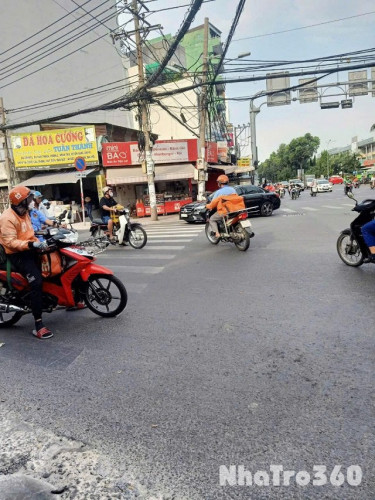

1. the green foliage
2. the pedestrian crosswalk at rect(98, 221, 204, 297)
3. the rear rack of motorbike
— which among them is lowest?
the pedestrian crosswalk at rect(98, 221, 204, 297)

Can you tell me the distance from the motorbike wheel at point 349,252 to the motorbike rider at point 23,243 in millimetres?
4820

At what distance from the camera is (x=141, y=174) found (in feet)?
67.2

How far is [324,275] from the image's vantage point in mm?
5766

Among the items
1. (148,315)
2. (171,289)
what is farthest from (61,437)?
(171,289)

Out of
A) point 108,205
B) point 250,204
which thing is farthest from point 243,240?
point 250,204

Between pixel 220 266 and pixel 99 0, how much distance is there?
29018 mm

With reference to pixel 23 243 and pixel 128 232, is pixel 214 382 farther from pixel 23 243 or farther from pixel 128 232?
pixel 128 232

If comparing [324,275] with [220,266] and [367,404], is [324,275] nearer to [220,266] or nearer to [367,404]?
[220,266]

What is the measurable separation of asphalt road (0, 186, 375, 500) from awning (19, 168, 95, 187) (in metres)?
16.4

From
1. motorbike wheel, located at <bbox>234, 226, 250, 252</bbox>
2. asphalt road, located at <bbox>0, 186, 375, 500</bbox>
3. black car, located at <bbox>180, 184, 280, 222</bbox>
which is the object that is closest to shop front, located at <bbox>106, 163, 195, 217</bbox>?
black car, located at <bbox>180, 184, 280, 222</bbox>

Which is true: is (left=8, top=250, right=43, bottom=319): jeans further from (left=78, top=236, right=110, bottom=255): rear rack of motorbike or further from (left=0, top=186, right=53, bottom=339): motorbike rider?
(left=78, top=236, right=110, bottom=255): rear rack of motorbike

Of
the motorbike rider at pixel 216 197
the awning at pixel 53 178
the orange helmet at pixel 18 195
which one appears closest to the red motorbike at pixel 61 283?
the orange helmet at pixel 18 195

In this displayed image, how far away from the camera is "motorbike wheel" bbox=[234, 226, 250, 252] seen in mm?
8281

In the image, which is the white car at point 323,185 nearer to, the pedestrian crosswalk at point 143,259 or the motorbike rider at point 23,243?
the pedestrian crosswalk at point 143,259
